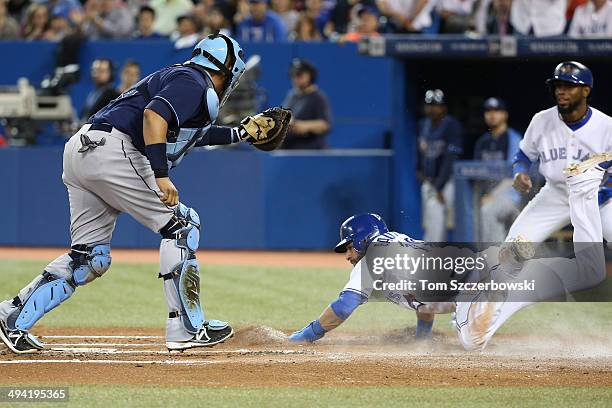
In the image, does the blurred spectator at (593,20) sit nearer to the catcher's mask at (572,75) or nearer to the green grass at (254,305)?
the green grass at (254,305)

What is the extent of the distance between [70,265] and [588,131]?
367 cm

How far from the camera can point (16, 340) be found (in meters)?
6.87

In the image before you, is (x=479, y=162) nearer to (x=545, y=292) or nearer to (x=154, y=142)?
(x=545, y=292)

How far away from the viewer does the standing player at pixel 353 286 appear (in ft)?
23.2

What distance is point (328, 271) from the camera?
12477 millimetres

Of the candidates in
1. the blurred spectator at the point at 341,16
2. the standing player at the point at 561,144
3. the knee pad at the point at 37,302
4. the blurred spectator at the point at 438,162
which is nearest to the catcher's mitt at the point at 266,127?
the knee pad at the point at 37,302

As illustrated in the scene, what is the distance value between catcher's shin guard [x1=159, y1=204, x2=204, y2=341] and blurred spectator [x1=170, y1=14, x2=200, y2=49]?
31.7 feet

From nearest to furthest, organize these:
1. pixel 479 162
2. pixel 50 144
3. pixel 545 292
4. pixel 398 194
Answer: pixel 545 292
pixel 479 162
pixel 398 194
pixel 50 144

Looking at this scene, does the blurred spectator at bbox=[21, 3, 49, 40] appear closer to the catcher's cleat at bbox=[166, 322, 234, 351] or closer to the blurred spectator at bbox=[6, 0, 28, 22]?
the blurred spectator at bbox=[6, 0, 28, 22]

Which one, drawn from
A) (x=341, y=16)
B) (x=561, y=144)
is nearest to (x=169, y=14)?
(x=341, y=16)

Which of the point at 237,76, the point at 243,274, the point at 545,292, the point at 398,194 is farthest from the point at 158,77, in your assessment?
the point at 398,194

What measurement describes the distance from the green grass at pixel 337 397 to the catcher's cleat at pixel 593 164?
88.4 inches

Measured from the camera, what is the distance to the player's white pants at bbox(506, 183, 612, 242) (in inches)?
316

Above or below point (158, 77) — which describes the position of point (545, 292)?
below
